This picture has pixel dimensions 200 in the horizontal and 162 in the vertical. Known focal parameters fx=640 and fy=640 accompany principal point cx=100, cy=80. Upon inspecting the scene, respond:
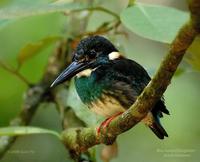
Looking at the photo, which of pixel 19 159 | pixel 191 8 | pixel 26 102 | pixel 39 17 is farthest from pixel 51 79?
pixel 191 8

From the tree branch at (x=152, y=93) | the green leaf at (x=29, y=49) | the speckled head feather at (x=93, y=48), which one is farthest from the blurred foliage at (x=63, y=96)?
the tree branch at (x=152, y=93)

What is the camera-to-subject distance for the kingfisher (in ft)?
5.76

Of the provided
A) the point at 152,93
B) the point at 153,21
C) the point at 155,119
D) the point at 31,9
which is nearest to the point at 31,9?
the point at 31,9

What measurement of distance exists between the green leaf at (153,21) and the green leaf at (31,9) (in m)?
0.20

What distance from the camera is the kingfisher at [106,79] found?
176 cm

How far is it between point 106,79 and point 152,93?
0.61 meters

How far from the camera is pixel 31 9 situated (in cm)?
193

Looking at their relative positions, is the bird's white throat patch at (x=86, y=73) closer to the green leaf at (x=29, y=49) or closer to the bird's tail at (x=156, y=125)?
the bird's tail at (x=156, y=125)

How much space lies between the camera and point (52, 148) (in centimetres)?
267

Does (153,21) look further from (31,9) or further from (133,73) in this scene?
(31,9)

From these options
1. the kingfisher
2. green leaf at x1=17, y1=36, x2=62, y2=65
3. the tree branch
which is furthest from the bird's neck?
green leaf at x1=17, y1=36, x2=62, y2=65

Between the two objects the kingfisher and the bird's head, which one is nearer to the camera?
the kingfisher

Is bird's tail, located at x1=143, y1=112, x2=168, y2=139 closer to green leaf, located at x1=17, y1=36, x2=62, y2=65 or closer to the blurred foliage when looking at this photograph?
the blurred foliage

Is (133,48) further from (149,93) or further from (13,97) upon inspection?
(149,93)
